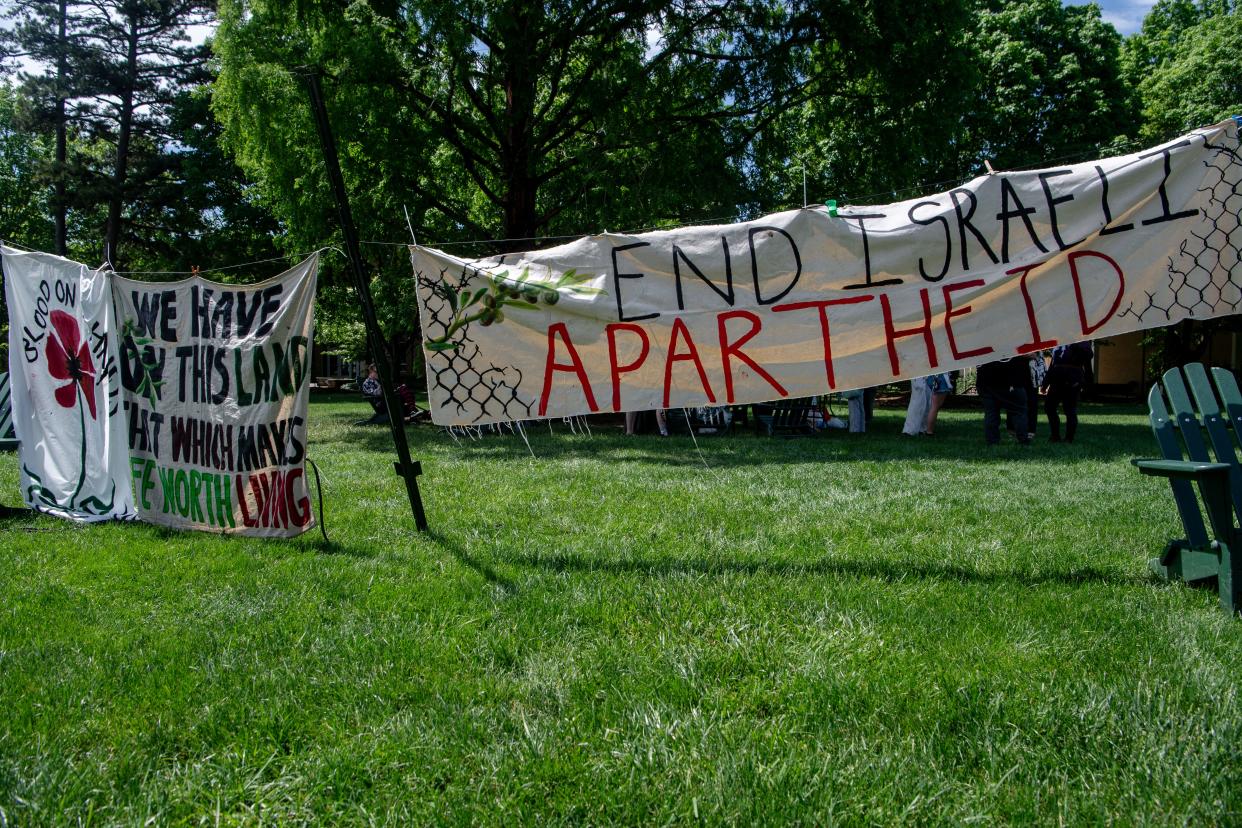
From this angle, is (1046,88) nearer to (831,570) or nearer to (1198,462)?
(1198,462)

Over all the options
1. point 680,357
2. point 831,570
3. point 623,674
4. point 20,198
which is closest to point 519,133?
point 680,357

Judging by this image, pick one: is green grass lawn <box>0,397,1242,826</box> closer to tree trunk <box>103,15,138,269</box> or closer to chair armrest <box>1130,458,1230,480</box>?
chair armrest <box>1130,458,1230,480</box>

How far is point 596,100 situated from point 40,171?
2213 centimetres

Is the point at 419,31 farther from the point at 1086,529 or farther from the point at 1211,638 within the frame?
the point at 1211,638

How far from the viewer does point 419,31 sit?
15281 millimetres

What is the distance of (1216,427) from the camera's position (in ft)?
14.7

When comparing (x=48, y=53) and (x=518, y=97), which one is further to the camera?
(x=48, y=53)

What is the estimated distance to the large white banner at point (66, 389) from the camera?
6.67 meters

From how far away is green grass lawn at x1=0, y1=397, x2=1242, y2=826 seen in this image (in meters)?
2.51

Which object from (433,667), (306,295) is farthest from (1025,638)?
(306,295)

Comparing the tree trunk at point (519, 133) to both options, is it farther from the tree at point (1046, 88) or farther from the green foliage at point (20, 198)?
the green foliage at point (20, 198)

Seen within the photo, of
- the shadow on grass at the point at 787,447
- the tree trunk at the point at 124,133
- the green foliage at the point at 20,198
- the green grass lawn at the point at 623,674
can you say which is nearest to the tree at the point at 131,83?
the tree trunk at the point at 124,133

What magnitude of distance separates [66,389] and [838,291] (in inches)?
242

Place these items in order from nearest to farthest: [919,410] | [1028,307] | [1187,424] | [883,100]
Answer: [1187,424], [1028,307], [919,410], [883,100]
